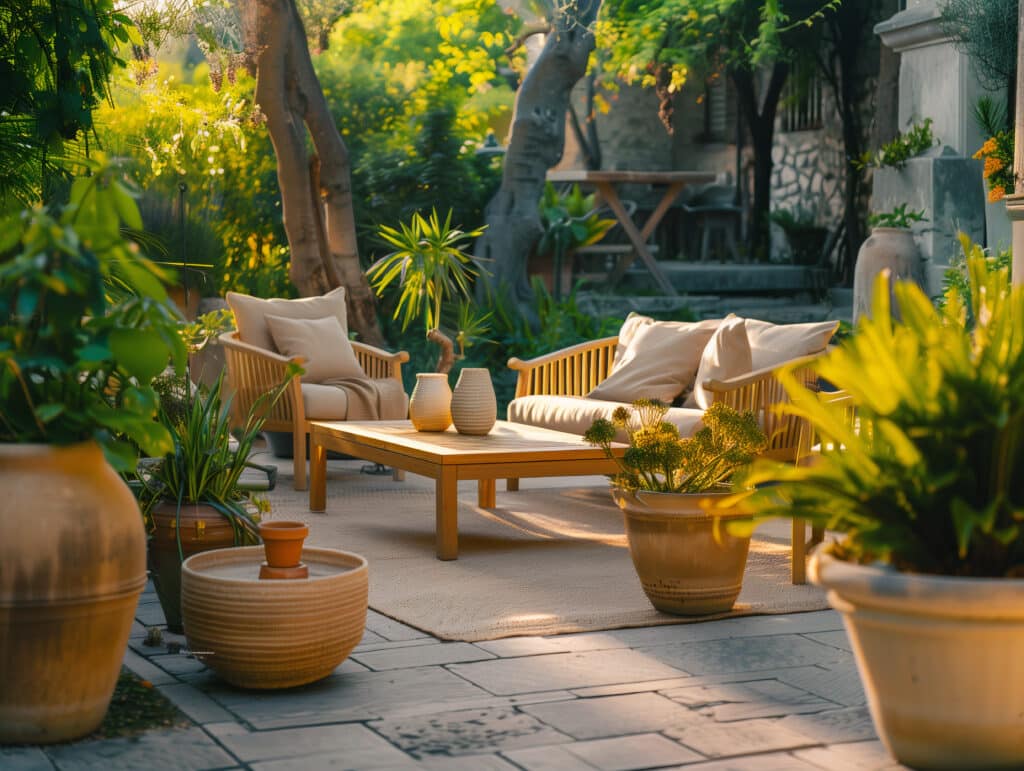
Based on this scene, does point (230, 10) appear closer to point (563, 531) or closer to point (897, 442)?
point (563, 531)

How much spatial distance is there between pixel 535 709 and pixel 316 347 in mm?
4271

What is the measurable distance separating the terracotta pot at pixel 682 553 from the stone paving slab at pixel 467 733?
41.7 inches

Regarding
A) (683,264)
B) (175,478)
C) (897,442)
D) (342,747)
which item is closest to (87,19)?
(175,478)

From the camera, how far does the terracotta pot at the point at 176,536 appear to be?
3904mm

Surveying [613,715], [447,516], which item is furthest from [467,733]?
[447,516]

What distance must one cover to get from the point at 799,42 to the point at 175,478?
35.6ft

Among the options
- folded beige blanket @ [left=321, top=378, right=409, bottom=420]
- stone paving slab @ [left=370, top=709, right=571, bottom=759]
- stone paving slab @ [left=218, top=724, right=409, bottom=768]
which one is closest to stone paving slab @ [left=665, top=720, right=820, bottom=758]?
stone paving slab @ [left=370, top=709, right=571, bottom=759]

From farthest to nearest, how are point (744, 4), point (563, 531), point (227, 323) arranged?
point (744, 4) < point (227, 323) < point (563, 531)

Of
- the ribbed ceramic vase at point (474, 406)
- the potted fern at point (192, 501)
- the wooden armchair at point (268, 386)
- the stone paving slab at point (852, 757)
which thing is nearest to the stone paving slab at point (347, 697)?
the potted fern at point (192, 501)

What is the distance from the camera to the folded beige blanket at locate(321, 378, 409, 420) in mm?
7168

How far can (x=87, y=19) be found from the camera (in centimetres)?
446

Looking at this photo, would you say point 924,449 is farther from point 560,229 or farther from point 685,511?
point 560,229

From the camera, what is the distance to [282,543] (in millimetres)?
3441

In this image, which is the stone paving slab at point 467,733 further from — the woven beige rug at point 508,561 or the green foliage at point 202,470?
the green foliage at point 202,470
